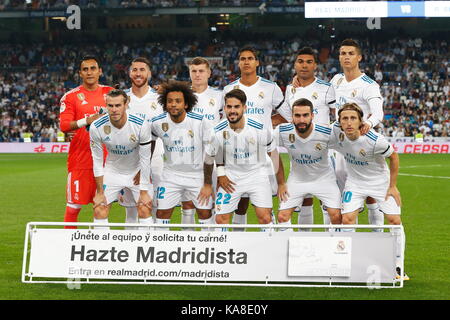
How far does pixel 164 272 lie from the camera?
7.10 metres

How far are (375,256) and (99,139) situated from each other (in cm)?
315

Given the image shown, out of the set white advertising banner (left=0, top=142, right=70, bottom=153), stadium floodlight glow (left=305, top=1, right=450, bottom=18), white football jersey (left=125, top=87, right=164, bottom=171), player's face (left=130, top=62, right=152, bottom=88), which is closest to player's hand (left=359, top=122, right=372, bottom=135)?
white football jersey (left=125, top=87, right=164, bottom=171)

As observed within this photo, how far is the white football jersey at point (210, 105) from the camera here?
8930mm

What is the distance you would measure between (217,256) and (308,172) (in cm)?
171

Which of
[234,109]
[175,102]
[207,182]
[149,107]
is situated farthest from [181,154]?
[149,107]

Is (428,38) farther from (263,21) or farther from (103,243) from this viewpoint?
(103,243)

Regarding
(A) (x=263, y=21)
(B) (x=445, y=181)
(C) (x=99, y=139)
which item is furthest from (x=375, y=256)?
(A) (x=263, y=21)

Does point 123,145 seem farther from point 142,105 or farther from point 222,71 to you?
point 222,71

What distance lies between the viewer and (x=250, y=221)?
513 inches

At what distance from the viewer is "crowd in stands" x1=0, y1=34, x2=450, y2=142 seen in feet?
127

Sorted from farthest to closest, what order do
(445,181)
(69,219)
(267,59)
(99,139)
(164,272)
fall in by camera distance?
(267,59)
(445,181)
(69,219)
(99,139)
(164,272)

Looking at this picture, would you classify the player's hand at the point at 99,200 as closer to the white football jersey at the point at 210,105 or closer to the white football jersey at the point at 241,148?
the white football jersey at the point at 241,148

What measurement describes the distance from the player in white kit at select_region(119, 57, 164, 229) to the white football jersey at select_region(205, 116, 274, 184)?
3.24 ft

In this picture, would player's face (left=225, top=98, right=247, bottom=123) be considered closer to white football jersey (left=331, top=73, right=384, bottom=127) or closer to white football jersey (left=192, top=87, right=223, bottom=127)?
white football jersey (left=192, top=87, right=223, bottom=127)
